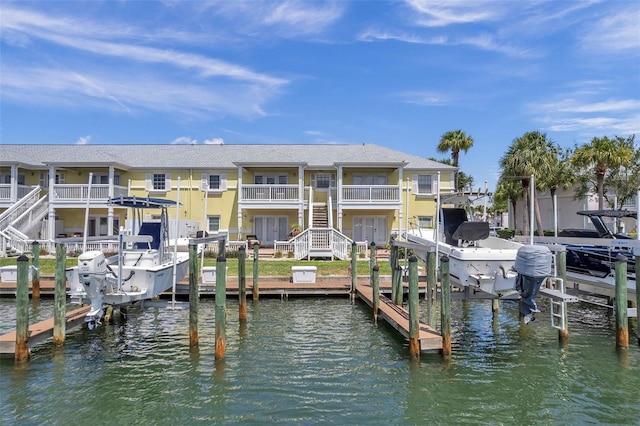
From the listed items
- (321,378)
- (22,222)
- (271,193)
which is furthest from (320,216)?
(321,378)

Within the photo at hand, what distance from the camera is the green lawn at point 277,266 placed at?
64.1 feet

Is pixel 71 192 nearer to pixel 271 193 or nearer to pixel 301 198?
pixel 271 193

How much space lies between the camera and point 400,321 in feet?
38.2

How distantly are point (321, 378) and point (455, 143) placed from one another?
121ft

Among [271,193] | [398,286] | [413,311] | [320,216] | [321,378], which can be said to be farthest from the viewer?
[320,216]

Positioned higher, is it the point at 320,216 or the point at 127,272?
the point at 320,216

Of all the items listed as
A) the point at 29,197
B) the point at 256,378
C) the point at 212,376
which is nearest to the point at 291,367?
the point at 256,378

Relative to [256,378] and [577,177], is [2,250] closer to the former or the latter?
[256,378]

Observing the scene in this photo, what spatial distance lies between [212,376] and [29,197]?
2496 centimetres

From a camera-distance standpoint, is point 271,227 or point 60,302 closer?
point 60,302

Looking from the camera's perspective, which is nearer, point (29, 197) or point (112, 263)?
point (112, 263)

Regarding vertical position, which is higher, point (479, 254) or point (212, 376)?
point (479, 254)

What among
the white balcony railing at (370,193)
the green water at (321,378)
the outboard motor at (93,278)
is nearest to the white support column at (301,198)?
the white balcony railing at (370,193)

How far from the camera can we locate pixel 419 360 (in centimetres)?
993
